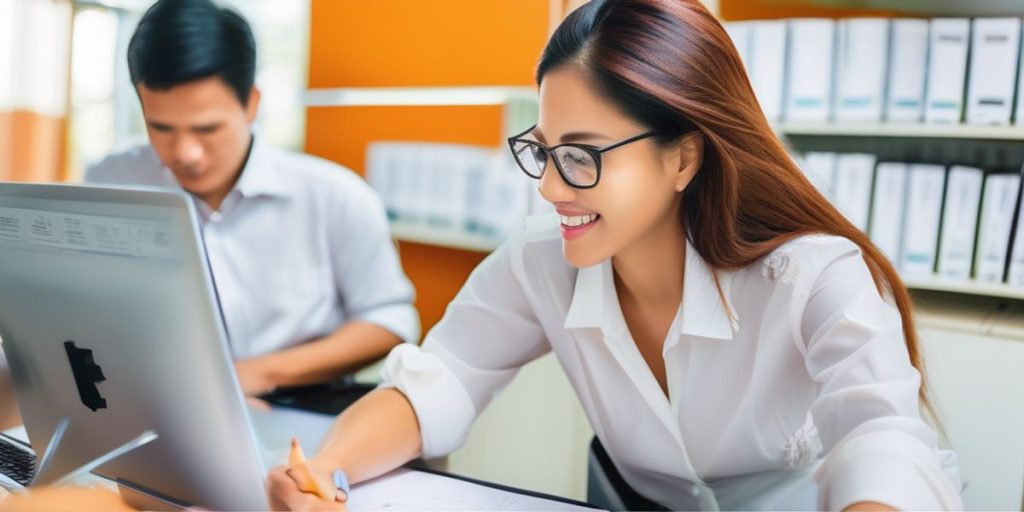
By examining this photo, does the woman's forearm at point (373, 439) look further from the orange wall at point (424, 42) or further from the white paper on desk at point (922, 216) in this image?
the orange wall at point (424, 42)

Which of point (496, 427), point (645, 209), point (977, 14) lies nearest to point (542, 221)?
point (645, 209)

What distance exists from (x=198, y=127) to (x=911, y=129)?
4.76 ft

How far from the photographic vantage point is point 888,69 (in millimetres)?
1807

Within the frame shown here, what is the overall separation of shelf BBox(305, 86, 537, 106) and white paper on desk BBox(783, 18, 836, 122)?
820 millimetres

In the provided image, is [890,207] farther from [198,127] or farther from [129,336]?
[129,336]

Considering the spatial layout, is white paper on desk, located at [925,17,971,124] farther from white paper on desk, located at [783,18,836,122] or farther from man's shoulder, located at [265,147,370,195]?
man's shoulder, located at [265,147,370,195]

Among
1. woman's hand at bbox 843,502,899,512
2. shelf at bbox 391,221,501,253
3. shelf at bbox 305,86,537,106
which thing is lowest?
shelf at bbox 391,221,501,253

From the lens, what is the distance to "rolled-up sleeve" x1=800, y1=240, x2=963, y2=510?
0.82 metres

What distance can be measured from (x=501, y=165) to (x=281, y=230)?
81 cm

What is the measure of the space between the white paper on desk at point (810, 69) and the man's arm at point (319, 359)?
1.05 meters

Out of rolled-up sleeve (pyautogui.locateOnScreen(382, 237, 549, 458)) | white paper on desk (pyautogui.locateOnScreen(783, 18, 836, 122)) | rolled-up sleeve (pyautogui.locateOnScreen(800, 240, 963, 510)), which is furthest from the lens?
white paper on desk (pyautogui.locateOnScreen(783, 18, 836, 122))

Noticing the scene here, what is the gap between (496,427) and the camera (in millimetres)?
1885

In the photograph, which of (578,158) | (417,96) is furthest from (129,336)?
(417,96)

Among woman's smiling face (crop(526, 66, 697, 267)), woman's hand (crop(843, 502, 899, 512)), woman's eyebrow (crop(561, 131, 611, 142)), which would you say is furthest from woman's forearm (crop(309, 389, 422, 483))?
woman's hand (crop(843, 502, 899, 512))
